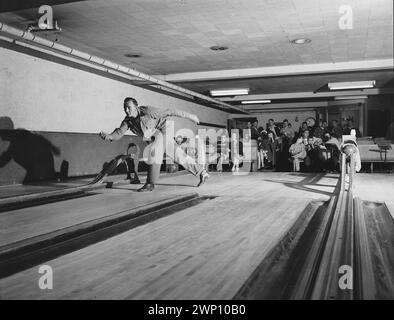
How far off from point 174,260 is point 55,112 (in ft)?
23.6

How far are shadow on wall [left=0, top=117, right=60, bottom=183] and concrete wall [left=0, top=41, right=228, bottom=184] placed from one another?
0.02m

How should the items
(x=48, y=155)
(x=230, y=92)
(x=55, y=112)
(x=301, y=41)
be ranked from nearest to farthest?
(x=301, y=41), (x=48, y=155), (x=55, y=112), (x=230, y=92)

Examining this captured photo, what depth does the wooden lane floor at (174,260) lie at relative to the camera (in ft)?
6.97

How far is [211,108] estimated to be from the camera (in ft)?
62.7

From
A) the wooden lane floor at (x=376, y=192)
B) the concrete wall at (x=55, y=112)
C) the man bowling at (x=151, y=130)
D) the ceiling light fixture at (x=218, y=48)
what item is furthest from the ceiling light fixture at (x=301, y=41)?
the concrete wall at (x=55, y=112)

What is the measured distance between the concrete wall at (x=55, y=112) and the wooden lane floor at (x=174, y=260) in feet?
13.3

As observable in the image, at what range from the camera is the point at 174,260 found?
2.69 m

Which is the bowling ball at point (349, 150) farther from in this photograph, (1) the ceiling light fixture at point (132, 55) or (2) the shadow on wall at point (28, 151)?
(2) the shadow on wall at point (28, 151)

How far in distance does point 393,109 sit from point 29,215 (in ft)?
53.3

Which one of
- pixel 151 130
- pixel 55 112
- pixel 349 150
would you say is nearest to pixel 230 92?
pixel 55 112

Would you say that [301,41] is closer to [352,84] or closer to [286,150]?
[286,150]

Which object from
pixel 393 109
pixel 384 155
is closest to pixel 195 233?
pixel 384 155

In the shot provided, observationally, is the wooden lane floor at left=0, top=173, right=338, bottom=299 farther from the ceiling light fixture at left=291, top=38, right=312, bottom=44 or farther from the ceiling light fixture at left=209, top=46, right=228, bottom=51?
the ceiling light fixture at left=209, top=46, right=228, bottom=51
